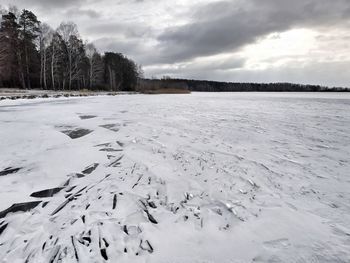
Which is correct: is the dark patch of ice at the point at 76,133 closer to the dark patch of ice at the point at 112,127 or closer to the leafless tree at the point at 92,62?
the dark patch of ice at the point at 112,127

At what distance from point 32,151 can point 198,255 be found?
4199 millimetres

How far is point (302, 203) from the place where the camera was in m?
3.07

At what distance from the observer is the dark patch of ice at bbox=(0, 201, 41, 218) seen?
268 centimetres

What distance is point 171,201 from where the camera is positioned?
10.2ft

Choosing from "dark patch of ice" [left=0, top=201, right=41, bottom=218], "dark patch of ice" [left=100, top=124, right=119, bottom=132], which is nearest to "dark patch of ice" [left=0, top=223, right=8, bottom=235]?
"dark patch of ice" [left=0, top=201, right=41, bottom=218]

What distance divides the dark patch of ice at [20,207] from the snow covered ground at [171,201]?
1 cm

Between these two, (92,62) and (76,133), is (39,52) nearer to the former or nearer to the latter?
(92,62)

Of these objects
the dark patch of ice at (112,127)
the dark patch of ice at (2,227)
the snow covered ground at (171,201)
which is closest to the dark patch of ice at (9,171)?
the snow covered ground at (171,201)

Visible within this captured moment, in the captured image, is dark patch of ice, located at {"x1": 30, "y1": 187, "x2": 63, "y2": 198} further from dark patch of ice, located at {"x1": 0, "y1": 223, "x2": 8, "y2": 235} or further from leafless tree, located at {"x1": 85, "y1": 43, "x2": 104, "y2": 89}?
leafless tree, located at {"x1": 85, "y1": 43, "x2": 104, "y2": 89}

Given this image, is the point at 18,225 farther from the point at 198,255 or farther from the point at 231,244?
the point at 231,244

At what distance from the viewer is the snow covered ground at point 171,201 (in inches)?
87.3

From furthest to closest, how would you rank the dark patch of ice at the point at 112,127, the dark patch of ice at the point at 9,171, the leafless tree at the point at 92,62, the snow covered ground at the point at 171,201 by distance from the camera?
the leafless tree at the point at 92,62 < the dark patch of ice at the point at 112,127 < the dark patch of ice at the point at 9,171 < the snow covered ground at the point at 171,201

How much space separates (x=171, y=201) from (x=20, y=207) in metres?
1.91

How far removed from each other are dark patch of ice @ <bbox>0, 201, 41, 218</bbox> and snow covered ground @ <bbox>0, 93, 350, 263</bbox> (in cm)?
1
